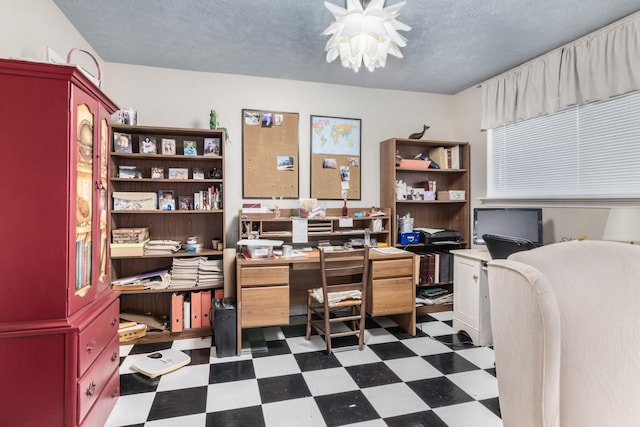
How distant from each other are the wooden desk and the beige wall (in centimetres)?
82

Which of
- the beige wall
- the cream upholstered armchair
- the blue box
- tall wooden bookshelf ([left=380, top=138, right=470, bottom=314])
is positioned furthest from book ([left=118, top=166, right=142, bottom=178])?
the cream upholstered armchair

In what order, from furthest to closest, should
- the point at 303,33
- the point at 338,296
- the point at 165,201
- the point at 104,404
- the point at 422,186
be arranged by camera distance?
the point at 422,186 → the point at 165,201 → the point at 338,296 → the point at 303,33 → the point at 104,404

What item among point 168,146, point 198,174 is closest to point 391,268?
point 198,174

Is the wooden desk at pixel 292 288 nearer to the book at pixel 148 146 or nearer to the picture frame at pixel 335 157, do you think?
the picture frame at pixel 335 157

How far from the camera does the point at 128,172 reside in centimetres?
291

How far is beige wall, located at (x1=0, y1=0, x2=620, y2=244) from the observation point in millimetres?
2684

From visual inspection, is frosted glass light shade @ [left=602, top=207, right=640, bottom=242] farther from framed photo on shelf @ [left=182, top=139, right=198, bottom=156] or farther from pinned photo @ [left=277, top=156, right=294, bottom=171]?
framed photo on shelf @ [left=182, top=139, right=198, bottom=156]

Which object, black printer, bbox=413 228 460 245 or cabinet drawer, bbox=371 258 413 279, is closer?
cabinet drawer, bbox=371 258 413 279

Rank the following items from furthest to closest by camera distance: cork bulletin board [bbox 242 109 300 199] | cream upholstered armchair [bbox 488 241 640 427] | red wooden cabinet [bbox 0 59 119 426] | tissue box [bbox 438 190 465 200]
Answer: tissue box [bbox 438 190 465 200], cork bulletin board [bbox 242 109 300 199], red wooden cabinet [bbox 0 59 119 426], cream upholstered armchair [bbox 488 241 640 427]

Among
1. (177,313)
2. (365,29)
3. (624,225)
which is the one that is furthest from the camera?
(177,313)

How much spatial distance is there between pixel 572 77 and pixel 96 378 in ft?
12.3

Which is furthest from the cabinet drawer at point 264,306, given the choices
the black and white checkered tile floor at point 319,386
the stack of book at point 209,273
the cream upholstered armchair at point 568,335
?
the cream upholstered armchair at point 568,335

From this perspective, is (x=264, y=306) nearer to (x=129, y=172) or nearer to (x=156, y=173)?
(x=156, y=173)

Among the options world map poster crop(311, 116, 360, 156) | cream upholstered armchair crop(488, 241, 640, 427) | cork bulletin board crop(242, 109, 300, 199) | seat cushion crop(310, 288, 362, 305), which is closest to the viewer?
cream upholstered armchair crop(488, 241, 640, 427)
